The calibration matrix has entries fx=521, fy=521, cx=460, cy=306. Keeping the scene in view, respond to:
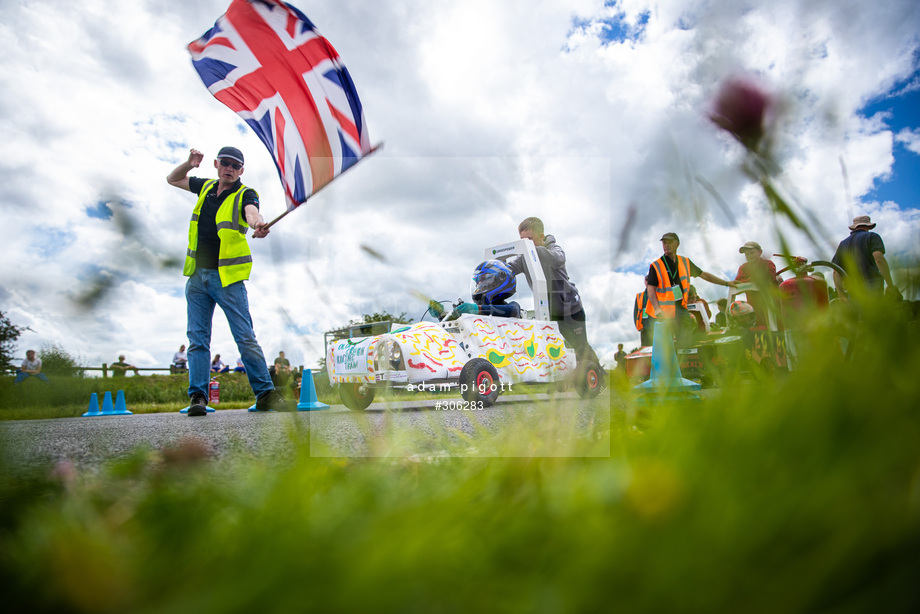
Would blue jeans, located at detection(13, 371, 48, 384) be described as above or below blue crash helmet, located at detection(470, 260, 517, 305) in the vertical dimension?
below

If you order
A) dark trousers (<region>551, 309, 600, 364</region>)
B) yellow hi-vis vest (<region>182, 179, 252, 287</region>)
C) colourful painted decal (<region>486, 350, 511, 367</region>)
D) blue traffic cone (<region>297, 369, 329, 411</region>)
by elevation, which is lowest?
blue traffic cone (<region>297, 369, 329, 411</region>)

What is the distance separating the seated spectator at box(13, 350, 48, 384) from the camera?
96 centimetres

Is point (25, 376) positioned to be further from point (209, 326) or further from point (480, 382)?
point (480, 382)

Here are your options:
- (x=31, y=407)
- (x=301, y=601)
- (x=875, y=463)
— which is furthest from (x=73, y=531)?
(x=31, y=407)

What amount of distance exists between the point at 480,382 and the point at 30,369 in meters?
3.50

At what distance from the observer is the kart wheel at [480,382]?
4223mm

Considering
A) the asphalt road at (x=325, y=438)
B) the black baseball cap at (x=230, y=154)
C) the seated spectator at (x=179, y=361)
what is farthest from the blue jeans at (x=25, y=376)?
the seated spectator at (x=179, y=361)

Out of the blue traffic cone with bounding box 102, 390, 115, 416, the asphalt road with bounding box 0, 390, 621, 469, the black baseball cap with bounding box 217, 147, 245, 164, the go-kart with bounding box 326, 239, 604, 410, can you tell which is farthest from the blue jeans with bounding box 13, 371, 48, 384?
the blue traffic cone with bounding box 102, 390, 115, 416

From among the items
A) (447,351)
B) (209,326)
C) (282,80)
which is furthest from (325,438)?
(209,326)

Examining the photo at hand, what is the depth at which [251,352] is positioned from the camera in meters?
4.05

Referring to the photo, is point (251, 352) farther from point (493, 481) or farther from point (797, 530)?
point (797, 530)

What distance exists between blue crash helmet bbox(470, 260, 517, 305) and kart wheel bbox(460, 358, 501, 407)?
0.81 meters

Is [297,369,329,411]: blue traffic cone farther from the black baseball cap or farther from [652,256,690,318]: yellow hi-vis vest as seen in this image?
[652,256,690,318]: yellow hi-vis vest

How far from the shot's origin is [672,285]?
15.1 ft
